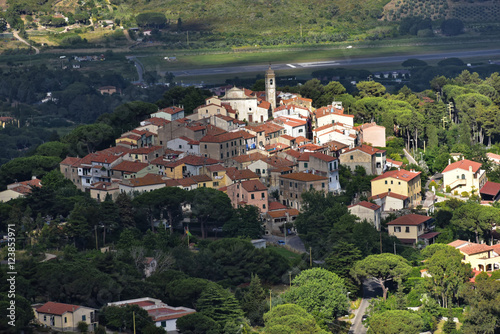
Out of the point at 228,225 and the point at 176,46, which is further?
the point at 176,46

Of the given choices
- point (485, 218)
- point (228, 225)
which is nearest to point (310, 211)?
point (228, 225)

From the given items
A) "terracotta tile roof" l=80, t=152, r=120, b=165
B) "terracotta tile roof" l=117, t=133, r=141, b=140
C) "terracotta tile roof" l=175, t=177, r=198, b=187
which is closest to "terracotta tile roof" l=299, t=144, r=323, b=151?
"terracotta tile roof" l=175, t=177, r=198, b=187

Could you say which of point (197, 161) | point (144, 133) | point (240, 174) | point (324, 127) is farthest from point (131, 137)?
point (324, 127)

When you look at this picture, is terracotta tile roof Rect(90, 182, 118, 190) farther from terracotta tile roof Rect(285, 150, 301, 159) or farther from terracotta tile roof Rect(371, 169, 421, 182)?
terracotta tile roof Rect(371, 169, 421, 182)

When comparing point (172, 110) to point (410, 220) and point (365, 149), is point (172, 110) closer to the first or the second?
point (365, 149)

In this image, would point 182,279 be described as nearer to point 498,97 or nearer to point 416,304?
point 416,304

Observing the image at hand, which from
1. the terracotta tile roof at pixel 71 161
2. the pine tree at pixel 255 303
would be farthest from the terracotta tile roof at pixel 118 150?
the pine tree at pixel 255 303
